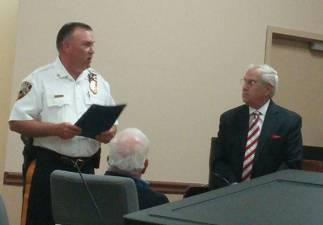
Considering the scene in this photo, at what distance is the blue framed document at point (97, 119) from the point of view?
2.75 m

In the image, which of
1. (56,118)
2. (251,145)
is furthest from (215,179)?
(56,118)

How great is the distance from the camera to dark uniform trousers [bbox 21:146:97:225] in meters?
2.98

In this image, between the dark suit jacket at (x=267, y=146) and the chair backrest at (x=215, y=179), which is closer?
the chair backrest at (x=215, y=179)

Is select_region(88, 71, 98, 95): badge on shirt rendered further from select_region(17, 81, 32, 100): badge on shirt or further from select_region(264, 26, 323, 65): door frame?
select_region(264, 26, 323, 65): door frame

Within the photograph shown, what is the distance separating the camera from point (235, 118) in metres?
3.62

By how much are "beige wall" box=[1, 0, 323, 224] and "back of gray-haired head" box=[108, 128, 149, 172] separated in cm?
187

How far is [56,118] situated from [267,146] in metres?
1.25

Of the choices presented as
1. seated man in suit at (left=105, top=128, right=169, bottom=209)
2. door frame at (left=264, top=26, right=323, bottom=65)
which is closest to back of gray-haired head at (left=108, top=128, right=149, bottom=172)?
seated man in suit at (left=105, top=128, right=169, bottom=209)

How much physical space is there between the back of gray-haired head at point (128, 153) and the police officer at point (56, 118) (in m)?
0.44

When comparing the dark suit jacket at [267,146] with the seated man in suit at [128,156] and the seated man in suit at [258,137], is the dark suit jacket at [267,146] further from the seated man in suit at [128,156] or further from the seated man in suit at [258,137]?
the seated man in suit at [128,156]

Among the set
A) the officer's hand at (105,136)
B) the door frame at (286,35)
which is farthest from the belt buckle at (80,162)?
the door frame at (286,35)

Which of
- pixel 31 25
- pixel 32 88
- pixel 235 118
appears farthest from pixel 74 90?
pixel 31 25

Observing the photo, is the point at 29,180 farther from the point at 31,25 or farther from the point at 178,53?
the point at 178,53

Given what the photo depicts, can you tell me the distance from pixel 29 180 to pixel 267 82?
4.97ft
